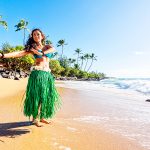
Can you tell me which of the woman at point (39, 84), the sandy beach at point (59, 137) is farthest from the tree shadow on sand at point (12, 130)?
the woman at point (39, 84)

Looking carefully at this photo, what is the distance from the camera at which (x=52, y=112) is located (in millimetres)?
4613

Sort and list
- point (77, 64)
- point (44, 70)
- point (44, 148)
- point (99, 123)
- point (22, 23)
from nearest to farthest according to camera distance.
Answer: point (44, 148) < point (44, 70) < point (99, 123) < point (22, 23) < point (77, 64)

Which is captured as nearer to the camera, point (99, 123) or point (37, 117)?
point (37, 117)

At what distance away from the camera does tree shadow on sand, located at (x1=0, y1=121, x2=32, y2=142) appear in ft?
13.2

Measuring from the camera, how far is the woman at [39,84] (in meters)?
4.42

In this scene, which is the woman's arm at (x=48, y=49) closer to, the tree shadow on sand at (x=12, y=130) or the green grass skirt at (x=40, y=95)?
the green grass skirt at (x=40, y=95)

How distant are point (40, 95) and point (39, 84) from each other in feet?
0.58

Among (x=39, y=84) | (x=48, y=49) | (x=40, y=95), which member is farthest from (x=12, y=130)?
(x=48, y=49)

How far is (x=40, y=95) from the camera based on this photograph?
4.44 m

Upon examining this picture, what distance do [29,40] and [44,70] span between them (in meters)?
0.55

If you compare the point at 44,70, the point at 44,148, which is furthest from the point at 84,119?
the point at 44,148

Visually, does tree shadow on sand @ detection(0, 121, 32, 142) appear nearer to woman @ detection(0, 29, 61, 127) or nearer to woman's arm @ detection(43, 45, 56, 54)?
woman @ detection(0, 29, 61, 127)

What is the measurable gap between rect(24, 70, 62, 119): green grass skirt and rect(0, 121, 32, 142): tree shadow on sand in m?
0.31

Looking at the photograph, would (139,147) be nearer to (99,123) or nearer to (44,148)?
(44,148)
